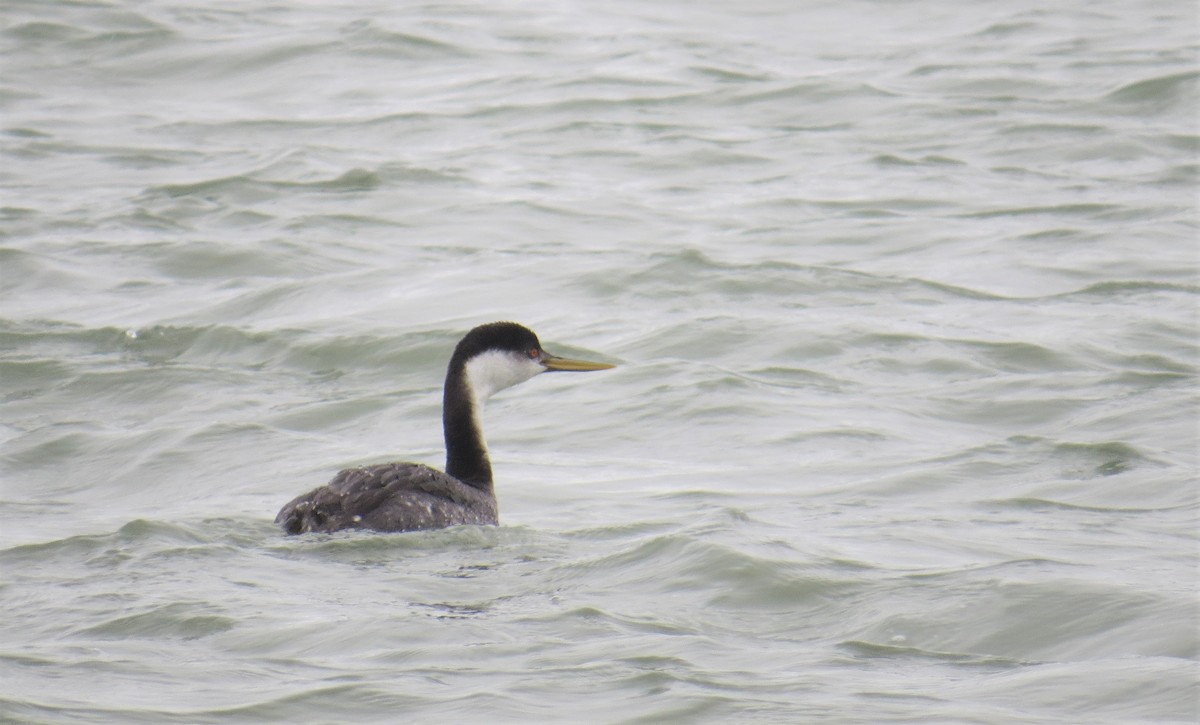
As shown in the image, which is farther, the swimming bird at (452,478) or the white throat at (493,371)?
the white throat at (493,371)

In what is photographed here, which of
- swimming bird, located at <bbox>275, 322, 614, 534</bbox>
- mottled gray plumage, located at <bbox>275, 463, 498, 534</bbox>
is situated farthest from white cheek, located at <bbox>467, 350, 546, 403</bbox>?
mottled gray plumage, located at <bbox>275, 463, 498, 534</bbox>

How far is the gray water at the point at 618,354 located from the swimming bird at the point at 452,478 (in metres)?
0.10

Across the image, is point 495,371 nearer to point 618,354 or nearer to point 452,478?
point 452,478

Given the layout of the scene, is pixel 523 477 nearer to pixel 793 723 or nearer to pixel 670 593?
pixel 670 593

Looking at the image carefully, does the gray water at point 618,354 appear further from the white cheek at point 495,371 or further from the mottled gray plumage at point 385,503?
the white cheek at point 495,371

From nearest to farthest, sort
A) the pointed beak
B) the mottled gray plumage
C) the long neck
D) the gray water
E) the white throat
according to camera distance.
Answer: the gray water < the mottled gray plumage < the long neck < the white throat < the pointed beak

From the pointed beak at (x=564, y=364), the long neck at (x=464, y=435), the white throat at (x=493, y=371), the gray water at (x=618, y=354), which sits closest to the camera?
the gray water at (x=618, y=354)

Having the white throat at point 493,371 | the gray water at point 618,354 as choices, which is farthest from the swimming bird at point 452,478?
the gray water at point 618,354

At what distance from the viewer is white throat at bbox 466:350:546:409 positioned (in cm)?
880

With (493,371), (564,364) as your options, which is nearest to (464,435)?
(493,371)

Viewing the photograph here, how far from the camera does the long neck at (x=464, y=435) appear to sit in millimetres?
8609

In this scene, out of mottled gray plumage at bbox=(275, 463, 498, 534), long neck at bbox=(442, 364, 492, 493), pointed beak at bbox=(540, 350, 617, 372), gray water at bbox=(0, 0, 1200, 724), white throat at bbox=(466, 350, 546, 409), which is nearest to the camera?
gray water at bbox=(0, 0, 1200, 724)

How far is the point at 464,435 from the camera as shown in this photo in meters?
8.70

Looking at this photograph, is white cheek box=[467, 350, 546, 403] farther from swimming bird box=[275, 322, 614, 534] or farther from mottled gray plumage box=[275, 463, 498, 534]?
mottled gray plumage box=[275, 463, 498, 534]
